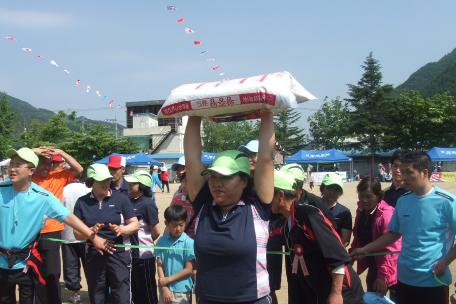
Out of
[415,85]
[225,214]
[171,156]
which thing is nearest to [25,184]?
[225,214]

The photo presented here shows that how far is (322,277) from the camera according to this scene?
334 cm

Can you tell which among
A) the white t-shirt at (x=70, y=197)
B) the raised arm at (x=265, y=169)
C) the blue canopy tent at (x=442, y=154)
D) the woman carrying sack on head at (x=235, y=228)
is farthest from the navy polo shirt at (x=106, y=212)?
the blue canopy tent at (x=442, y=154)

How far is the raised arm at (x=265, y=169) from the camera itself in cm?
313

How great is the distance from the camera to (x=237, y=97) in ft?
10.1

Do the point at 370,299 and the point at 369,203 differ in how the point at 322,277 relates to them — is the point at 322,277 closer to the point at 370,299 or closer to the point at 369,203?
the point at 370,299

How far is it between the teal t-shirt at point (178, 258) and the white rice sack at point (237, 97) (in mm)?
1976

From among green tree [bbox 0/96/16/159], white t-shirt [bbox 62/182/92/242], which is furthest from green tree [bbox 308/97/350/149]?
white t-shirt [bbox 62/182/92/242]

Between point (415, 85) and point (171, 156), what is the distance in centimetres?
12847

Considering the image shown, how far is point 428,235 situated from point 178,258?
2.38 meters

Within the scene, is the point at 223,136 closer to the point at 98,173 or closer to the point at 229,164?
the point at 98,173

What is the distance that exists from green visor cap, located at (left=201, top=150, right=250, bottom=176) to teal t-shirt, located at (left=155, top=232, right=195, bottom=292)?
6.61ft

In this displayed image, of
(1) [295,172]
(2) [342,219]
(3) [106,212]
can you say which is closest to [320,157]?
(2) [342,219]

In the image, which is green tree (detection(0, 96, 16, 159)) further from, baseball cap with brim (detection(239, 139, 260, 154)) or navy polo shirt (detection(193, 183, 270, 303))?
navy polo shirt (detection(193, 183, 270, 303))

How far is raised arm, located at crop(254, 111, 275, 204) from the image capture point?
3.13 m
